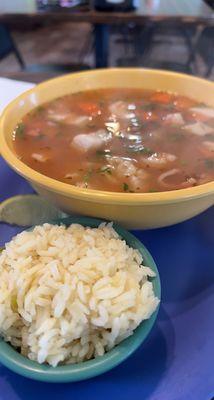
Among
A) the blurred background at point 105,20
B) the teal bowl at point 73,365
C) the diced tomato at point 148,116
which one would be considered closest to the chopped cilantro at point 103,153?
the diced tomato at point 148,116

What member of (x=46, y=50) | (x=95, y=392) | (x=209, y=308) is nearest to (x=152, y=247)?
(x=209, y=308)

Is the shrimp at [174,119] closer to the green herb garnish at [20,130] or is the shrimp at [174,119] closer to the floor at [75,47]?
the green herb garnish at [20,130]

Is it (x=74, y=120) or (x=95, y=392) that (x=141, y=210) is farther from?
(x=74, y=120)

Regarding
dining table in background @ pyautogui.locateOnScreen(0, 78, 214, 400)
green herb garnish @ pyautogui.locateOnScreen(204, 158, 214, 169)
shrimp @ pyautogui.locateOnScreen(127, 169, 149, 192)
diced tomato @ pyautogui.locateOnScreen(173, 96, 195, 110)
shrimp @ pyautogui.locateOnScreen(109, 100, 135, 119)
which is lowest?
dining table in background @ pyautogui.locateOnScreen(0, 78, 214, 400)

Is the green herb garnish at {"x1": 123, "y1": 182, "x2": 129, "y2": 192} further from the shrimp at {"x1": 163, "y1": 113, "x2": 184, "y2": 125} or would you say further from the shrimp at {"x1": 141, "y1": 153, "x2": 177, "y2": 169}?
the shrimp at {"x1": 163, "y1": 113, "x2": 184, "y2": 125}

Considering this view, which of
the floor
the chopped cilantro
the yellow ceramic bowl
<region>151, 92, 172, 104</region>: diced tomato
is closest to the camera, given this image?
the yellow ceramic bowl

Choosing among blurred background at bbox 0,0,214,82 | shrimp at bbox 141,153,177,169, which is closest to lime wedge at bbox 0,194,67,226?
shrimp at bbox 141,153,177,169

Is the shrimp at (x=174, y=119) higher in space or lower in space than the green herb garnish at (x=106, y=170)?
lower
